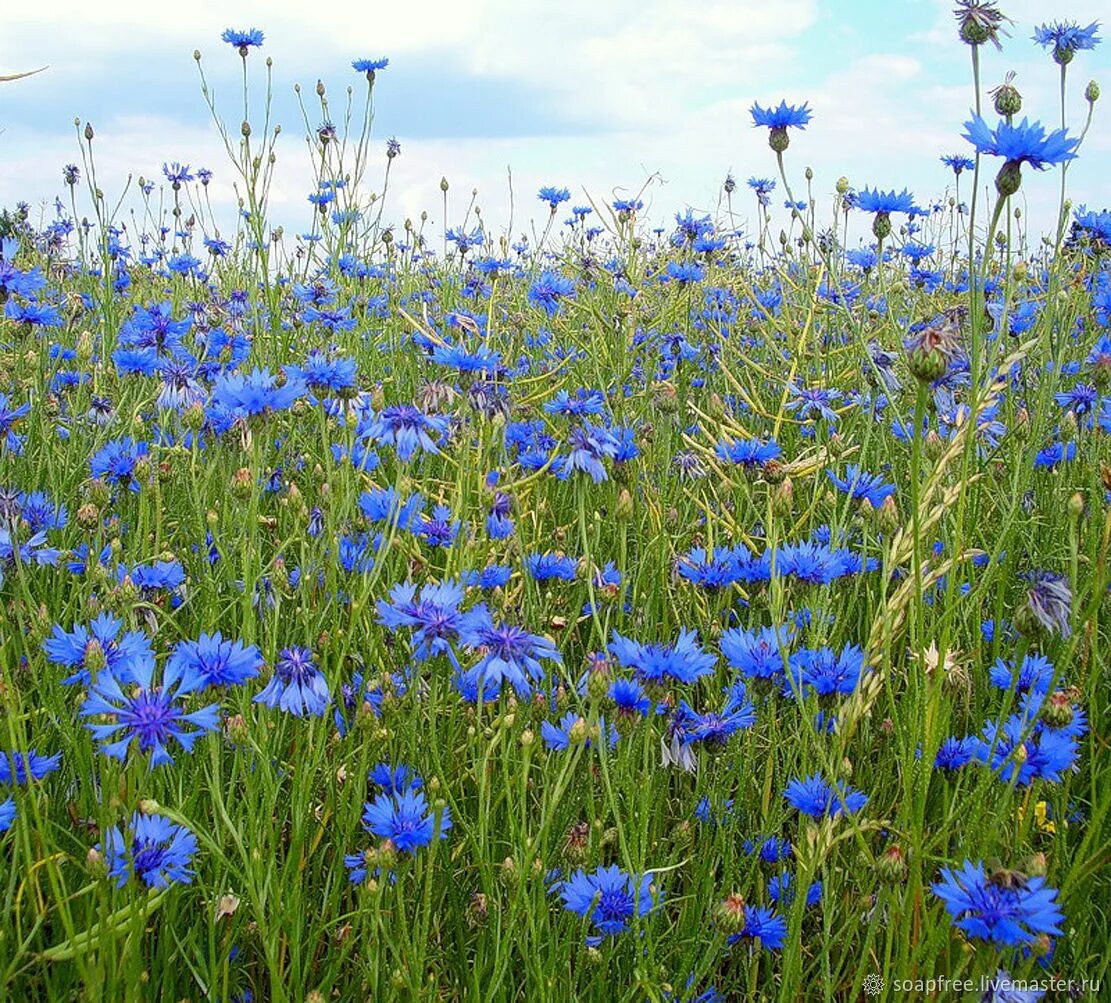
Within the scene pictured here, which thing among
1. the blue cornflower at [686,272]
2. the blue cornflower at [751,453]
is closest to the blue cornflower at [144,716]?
the blue cornflower at [751,453]

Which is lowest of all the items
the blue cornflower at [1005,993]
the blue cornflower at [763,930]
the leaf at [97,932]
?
the blue cornflower at [763,930]

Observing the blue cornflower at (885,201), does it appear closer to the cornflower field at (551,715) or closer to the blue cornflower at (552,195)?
the cornflower field at (551,715)

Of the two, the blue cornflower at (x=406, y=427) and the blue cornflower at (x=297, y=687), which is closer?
the blue cornflower at (x=297, y=687)

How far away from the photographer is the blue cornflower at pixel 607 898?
121 cm

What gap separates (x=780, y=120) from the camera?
7.12 feet

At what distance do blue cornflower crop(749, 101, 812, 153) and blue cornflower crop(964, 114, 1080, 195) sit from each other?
0.89m

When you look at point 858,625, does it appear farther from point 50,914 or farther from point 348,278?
point 348,278

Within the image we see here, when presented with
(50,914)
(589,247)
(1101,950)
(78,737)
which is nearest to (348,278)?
(589,247)

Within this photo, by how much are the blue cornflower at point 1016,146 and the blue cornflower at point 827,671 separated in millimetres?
625

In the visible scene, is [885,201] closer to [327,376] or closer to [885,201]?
[885,201]

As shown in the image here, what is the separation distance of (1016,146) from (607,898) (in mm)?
1066

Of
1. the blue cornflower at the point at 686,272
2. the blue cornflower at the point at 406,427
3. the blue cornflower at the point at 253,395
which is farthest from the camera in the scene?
the blue cornflower at the point at 686,272

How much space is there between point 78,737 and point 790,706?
3.68ft

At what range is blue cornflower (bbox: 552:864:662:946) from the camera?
1214 millimetres
